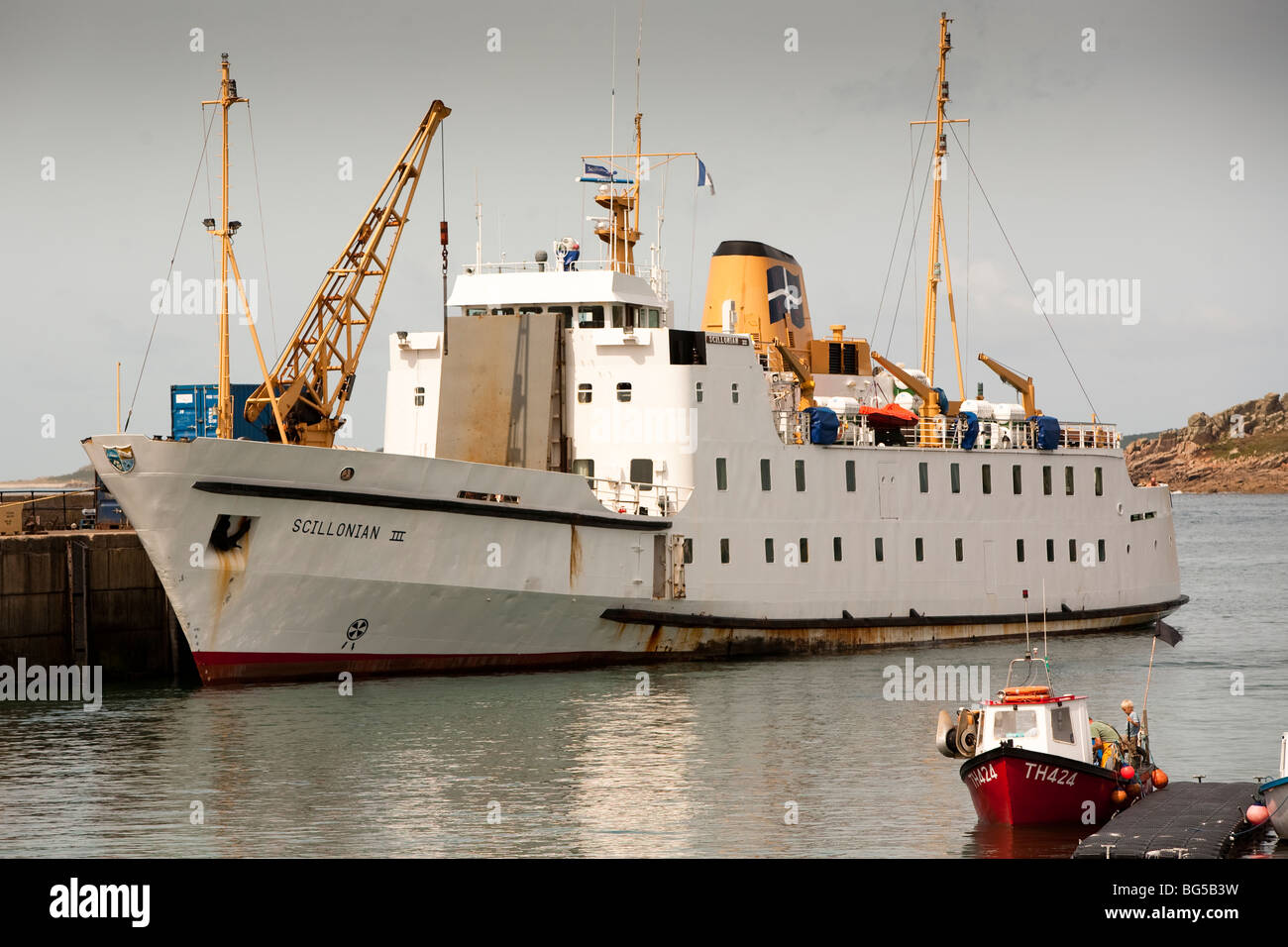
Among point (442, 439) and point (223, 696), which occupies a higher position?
point (442, 439)

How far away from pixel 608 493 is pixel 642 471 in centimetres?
80

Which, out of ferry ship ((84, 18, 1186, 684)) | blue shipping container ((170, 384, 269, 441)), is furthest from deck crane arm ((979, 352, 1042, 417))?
blue shipping container ((170, 384, 269, 441))

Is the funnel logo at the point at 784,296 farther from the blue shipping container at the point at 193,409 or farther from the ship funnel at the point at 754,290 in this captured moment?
the blue shipping container at the point at 193,409

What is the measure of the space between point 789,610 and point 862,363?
9.14 m

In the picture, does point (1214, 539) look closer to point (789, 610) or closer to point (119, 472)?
point (789, 610)

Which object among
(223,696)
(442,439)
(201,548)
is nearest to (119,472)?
(201,548)

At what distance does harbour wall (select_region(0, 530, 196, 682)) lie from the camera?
28578mm

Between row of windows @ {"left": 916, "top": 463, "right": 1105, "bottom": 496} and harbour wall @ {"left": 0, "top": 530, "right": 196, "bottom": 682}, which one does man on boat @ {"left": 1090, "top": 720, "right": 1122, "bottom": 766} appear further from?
harbour wall @ {"left": 0, "top": 530, "right": 196, "bottom": 682}

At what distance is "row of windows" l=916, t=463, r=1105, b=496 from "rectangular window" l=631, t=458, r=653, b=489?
23.8 ft

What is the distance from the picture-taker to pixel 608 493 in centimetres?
3111

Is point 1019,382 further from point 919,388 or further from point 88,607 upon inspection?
point 88,607

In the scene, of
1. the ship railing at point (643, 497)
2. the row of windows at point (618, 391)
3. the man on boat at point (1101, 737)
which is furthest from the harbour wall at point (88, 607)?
the man on boat at point (1101, 737)

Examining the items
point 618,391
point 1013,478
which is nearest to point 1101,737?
point 618,391

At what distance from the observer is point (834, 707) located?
27.0 m
